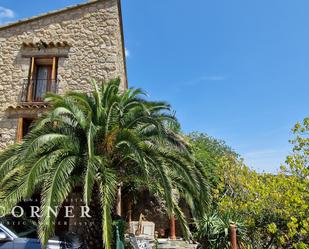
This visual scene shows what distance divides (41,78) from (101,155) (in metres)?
8.72

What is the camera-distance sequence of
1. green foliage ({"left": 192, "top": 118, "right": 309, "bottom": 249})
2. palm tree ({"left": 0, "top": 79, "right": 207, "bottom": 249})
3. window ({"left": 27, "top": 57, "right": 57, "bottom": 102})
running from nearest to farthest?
1. palm tree ({"left": 0, "top": 79, "right": 207, "bottom": 249})
2. green foliage ({"left": 192, "top": 118, "right": 309, "bottom": 249})
3. window ({"left": 27, "top": 57, "right": 57, "bottom": 102})

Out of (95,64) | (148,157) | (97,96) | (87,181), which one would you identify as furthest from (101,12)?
(87,181)

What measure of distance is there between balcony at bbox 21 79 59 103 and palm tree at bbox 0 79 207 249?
19.2ft

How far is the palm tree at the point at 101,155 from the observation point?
736cm

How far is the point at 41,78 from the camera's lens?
15.7 metres

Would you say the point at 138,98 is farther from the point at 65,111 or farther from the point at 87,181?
the point at 87,181

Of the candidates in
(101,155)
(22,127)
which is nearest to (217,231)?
(101,155)

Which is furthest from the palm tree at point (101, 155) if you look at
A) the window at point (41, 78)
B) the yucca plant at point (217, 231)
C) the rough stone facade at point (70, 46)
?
the window at point (41, 78)

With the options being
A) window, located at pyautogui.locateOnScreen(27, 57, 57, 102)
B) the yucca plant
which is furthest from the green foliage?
window, located at pyautogui.locateOnScreen(27, 57, 57, 102)

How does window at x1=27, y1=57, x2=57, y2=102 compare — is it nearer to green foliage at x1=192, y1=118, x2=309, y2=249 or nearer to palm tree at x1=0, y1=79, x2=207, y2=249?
palm tree at x1=0, y1=79, x2=207, y2=249

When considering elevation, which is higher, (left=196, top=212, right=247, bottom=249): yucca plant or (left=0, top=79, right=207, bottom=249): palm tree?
(left=0, top=79, right=207, bottom=249): palm tree

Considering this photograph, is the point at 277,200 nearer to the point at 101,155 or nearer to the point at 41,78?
the point at 101,155

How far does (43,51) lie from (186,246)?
37.3ft

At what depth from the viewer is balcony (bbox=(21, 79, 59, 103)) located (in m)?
15.0
